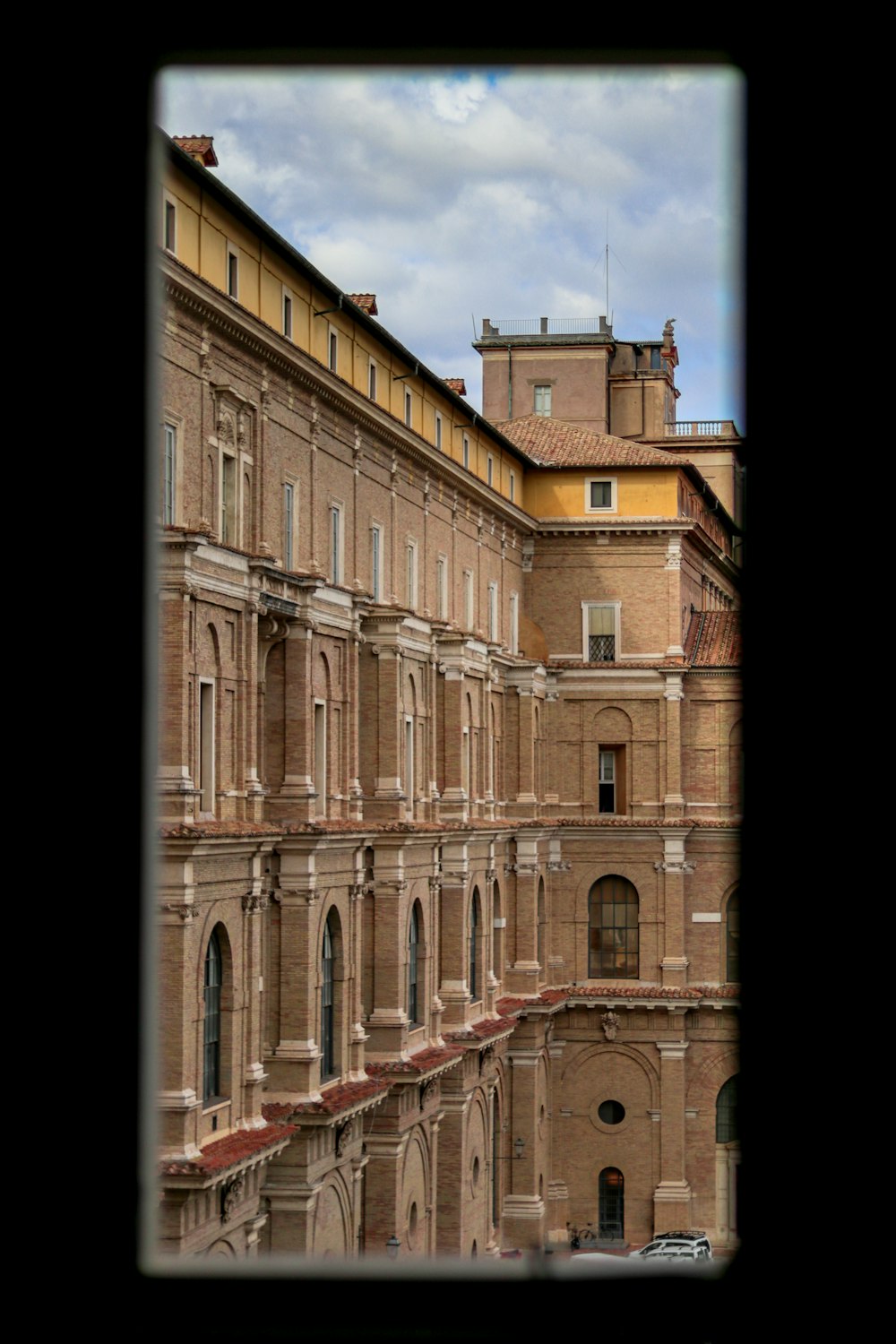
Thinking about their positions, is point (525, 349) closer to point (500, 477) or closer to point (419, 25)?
point (500, 477)

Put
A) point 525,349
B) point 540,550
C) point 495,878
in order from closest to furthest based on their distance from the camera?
point 495,878 → point 540,550 → point 525,349

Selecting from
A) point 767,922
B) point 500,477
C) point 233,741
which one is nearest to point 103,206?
point 767,922

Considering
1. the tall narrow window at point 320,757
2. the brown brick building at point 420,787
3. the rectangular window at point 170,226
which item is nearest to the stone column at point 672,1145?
the brown brick building at point 420,787

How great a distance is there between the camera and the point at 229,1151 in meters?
28.3

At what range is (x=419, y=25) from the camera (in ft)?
13.9

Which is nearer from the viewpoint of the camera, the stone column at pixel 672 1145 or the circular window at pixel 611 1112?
the stone column at pixel 672 1145

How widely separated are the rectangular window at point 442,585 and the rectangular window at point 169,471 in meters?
19.9

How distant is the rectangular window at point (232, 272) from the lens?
33594 millimetres

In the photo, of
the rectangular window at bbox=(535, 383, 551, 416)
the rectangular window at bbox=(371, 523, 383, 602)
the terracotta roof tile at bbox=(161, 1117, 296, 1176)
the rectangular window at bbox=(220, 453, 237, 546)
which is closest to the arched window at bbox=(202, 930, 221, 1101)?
A: the terracotta roof tile at bbox=(161, 1117, 296, 1176)

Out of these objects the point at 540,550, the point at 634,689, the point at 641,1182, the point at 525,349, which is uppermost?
the point at 525,349

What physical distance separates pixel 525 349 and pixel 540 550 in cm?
1949

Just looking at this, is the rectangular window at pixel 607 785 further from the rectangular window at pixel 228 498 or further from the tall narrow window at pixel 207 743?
the tall narrow window at pixel 207 743

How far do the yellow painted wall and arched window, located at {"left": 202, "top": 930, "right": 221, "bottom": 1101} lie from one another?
105 feet

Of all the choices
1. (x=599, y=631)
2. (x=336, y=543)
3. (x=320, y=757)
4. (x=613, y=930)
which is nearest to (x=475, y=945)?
(x=613, y=930)
